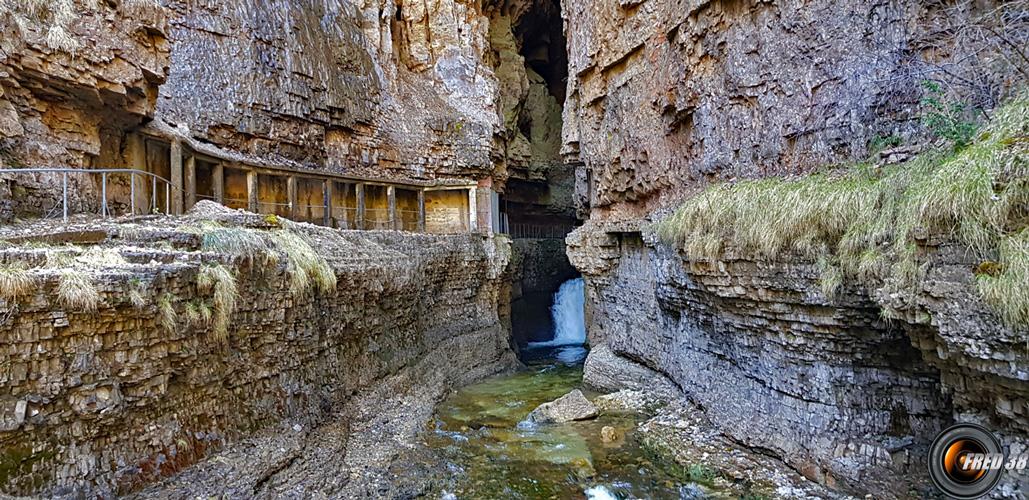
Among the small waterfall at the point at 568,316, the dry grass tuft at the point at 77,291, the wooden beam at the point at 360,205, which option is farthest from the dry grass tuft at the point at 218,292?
the small waterfall at the point at 568,316

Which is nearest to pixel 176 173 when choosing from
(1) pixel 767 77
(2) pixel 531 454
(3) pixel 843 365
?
(2) pixel 531 454

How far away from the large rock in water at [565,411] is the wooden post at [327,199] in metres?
12.3

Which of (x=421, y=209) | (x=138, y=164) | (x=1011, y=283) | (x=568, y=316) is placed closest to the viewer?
(x=1011, y=283)

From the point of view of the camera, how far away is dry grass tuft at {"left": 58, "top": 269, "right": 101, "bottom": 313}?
5.81m

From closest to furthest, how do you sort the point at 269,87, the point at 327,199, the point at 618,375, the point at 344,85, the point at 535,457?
the point at 535,457, the point at 618,375, the point at 269,87, the point at 327,199, the point at 344,85

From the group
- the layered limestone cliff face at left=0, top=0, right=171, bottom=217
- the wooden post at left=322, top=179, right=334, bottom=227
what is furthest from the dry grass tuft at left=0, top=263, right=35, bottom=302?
the wooden post at left=322, top=179, right=334, bottom=227

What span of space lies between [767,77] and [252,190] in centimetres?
1645

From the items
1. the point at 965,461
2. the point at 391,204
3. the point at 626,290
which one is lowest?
the point at 965,461

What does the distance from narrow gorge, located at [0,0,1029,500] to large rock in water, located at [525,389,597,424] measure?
0.07m

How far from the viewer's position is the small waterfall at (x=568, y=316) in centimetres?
2689

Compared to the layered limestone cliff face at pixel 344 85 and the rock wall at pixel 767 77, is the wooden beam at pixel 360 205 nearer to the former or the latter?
the layered limestone cliff face at pixel 344 85

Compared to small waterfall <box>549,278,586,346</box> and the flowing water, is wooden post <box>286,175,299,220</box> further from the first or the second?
small waterfall <box>549,278,586,346</box>

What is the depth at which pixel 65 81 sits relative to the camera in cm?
845

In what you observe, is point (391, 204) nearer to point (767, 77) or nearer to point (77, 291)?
point (767, 77)
